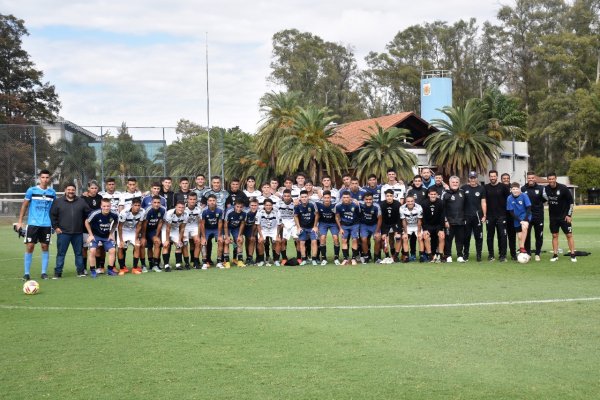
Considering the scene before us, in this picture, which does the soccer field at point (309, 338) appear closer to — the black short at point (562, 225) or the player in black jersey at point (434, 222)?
the black short at point (562, 225)

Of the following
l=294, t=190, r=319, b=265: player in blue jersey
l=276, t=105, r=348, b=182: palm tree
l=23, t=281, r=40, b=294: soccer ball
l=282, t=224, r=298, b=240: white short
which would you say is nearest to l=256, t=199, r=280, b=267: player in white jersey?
l=282, t=224, r=298, b=240: white short

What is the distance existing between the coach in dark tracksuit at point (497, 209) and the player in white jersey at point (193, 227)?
7.00m

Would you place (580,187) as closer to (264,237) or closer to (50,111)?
(50,111)

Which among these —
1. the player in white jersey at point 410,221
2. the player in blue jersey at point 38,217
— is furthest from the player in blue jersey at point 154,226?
the player in white jersey at point 410,221

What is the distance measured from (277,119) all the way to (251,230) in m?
35.0

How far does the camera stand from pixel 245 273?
15.4m

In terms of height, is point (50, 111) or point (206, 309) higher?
point (50, 111)

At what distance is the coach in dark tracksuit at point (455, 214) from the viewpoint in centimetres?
1719

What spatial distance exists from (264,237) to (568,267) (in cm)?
698

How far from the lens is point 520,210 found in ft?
55.2

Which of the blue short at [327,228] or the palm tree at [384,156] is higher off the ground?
the palm tree at [384,156]

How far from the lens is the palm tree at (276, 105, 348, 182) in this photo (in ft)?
161

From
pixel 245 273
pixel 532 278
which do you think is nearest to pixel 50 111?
pixel 245 273

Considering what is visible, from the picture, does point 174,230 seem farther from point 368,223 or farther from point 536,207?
point 536,207
